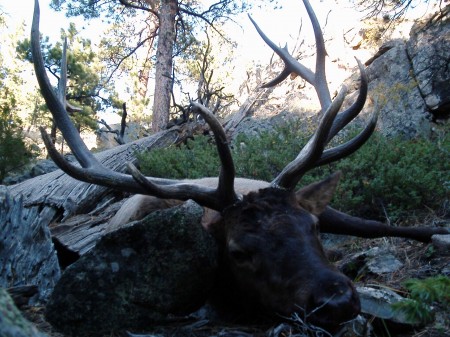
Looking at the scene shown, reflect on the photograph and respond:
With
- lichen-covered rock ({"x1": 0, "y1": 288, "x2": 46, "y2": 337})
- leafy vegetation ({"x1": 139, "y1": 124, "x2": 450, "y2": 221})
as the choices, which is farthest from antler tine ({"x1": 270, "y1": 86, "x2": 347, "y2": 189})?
lichen-covered rock ({"x1": 0, "y1": 288, "x2": 46, "y2": 337})

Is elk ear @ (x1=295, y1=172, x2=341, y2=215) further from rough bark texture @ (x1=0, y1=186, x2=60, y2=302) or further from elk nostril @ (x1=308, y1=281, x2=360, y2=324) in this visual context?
rough bark texture @ (x1=0, y1=186, x2=60, y2=302)

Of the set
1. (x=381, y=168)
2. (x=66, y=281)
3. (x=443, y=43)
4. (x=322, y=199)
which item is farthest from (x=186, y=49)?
(x=66, y=281)

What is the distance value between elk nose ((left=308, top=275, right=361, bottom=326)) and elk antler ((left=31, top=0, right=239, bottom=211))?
3.98ft

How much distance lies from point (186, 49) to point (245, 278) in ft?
43.8

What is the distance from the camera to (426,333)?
2.46 meters

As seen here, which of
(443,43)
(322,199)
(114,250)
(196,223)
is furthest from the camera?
(443,43)

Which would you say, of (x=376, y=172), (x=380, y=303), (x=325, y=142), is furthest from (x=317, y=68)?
(x=380, y=303)

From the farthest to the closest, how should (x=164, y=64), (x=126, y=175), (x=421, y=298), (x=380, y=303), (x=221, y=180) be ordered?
(x=164, y=64)
(x=126, y=175)
(x=221, y=180)
(x=380, y=303)
(x=421, y=298)

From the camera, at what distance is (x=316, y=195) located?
392cm

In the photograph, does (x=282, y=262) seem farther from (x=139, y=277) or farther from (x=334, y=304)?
(x=139, y=277)

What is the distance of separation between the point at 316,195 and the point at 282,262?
3.90ft

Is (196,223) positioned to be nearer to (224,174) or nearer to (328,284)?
(224,174)

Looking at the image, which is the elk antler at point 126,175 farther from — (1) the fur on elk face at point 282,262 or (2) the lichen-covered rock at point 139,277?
(2) the lichen-covered rock at point 139,277

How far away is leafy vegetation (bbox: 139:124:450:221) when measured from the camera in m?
5.32
